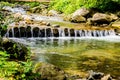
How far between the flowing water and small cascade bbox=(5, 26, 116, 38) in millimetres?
596

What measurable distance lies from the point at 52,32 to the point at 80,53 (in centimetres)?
553

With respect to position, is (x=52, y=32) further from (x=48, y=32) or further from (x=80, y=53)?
(x=80, y=53)

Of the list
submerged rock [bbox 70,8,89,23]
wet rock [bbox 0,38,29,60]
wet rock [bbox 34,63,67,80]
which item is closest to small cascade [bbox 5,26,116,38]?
submerged rock [bbox 70,8,89,23]

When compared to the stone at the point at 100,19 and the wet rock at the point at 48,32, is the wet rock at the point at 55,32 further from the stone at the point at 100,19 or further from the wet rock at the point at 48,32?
the stone at the point at 100,19

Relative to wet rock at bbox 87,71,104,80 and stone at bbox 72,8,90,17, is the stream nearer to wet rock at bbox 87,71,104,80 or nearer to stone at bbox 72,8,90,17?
wet rock at bbox 87,71,104,80

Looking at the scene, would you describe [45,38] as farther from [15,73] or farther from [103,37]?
[15,73]

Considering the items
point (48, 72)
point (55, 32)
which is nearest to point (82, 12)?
point (55, 32)

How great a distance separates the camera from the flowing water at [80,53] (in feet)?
42.3

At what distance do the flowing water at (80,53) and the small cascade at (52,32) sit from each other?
596 millimetres

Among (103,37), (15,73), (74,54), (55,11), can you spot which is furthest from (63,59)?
(55,11)

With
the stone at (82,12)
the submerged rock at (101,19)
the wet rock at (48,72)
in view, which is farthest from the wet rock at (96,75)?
the stone at (82,12)

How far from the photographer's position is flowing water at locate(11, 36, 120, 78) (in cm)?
1289

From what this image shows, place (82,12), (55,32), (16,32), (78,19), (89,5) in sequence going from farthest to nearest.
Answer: (89,5)
(82,12)
(78,19)
(55,32)
(16,32)

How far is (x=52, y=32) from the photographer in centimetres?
2089
